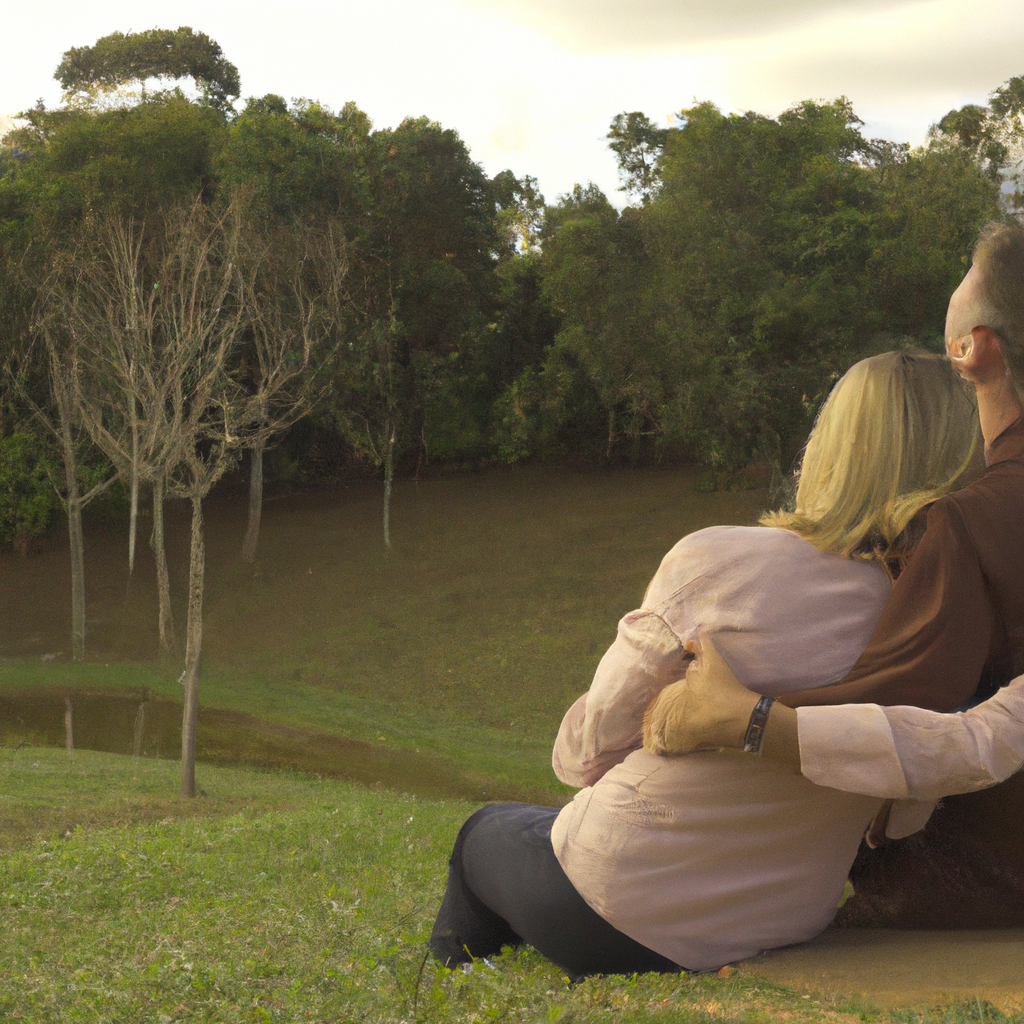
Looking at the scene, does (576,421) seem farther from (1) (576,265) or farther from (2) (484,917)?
(2) (484,917)

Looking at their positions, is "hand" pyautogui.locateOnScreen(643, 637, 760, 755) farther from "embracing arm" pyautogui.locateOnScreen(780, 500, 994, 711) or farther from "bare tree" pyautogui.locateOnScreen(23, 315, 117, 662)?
"bare tree" pyautogui.locateOnScreen(23, 315, 117, 662)

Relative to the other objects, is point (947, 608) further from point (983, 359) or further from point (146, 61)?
point (146, 61)

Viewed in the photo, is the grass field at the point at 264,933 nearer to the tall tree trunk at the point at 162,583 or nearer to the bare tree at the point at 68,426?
the tall tree trunk at the point at 162,583

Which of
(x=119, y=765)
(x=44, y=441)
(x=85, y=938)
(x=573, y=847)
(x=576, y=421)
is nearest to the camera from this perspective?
(x=573, y=847)

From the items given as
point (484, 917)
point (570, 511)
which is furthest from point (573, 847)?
point (570, 511)

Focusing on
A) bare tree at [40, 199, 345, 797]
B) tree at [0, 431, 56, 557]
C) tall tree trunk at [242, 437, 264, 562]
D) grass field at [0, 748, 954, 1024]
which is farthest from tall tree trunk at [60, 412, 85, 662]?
grass field at [0, 748, 954, 1024]

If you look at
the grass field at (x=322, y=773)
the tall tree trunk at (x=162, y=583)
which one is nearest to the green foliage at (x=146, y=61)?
the grass field at (x=322, y=773)

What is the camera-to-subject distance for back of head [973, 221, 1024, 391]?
3236 mm

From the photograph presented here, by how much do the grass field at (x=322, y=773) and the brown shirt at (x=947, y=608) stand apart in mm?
851

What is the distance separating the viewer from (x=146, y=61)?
134 feet

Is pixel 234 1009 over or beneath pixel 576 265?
beneath

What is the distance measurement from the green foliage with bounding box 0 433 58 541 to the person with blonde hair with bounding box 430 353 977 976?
101 ft

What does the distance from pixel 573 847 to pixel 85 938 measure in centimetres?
466

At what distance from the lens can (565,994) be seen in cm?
309
